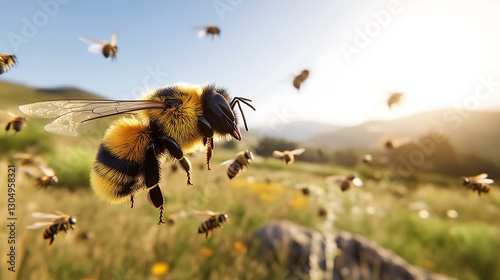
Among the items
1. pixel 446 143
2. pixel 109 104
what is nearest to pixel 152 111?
pixel 109 104

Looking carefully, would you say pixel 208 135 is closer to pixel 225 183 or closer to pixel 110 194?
pixel 110 194

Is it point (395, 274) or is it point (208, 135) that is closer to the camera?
point (208, 135)

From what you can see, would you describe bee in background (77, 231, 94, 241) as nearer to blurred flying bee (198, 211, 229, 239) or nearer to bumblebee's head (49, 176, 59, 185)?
blurred flying bee (198, 211, 229, 239)

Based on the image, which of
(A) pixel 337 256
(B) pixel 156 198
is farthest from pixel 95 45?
(A) pixel 337 256

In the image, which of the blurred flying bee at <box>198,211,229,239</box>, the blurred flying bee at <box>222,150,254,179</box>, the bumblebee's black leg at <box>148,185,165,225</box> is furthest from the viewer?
the blurred flying bee at <box>198,211,229,239</box>

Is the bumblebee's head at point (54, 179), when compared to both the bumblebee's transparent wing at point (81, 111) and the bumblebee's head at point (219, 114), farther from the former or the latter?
the bumblebee's head at point (219, 114)

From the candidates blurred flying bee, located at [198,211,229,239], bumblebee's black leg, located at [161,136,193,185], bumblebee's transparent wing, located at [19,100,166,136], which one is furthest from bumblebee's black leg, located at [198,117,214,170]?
blurred flying bee, located at [198,211,229,239]
